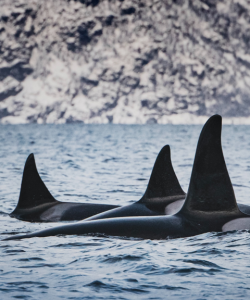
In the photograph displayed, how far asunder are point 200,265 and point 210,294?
3.93ft

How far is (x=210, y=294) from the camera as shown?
231 inches

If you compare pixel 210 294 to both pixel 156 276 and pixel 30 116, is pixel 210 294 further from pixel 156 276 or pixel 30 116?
pixel 30 116

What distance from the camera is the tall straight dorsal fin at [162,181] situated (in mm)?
10164

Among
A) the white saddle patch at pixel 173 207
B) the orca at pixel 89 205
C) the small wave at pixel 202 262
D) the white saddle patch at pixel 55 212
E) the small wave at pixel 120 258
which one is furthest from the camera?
the white saddle patch at pixel 55 212

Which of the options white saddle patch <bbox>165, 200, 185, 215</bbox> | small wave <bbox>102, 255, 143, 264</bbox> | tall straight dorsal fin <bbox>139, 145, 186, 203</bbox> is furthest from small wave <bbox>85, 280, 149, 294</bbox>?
tall straight dorsal fin <bbox>139, 145, 186, 203</bbox>

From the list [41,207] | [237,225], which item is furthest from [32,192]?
[237,225]

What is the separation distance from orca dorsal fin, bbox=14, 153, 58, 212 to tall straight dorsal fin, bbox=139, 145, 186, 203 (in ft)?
9.12

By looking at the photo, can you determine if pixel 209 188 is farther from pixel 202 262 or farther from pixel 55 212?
pixel 55 212

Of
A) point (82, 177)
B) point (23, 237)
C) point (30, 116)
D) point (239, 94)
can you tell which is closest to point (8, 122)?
point (30, 116)

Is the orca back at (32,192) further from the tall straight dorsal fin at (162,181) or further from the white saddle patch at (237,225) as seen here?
the white saddle patch at (237,225)

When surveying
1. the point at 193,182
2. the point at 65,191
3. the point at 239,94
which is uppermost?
the point at 239,94

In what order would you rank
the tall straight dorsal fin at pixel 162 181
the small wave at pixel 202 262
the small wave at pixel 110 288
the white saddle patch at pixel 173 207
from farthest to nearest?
1. the tall straight dorsal fin at pixel 162 181
2. the white saddle patch at pixel 173 207
3. the small wave at pixel 202 262
4. the small wave at pixel 110 288

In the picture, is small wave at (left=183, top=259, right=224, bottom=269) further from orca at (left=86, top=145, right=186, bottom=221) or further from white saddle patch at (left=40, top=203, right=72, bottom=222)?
white saddle patch at (left=40, top=203, right=72, bottom=222)

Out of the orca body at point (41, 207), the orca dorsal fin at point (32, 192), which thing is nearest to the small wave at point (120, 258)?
the orca body at point (41, 207)
